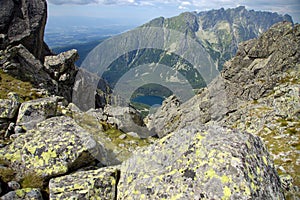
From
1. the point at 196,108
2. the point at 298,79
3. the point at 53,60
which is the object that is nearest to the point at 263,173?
the point at 298,79

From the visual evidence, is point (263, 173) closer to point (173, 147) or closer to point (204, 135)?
point (204, 135)

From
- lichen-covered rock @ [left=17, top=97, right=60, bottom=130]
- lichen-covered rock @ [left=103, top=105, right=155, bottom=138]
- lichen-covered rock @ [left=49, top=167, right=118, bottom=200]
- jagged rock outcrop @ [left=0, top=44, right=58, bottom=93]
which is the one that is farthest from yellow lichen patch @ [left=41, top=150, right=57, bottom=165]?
jagged rock outcrop @ [left=0, top=44, right=58, bottom=93]

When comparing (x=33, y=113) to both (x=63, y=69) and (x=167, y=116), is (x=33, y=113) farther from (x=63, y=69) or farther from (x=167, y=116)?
(x=167, y=116)

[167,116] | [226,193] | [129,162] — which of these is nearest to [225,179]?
[226,193]

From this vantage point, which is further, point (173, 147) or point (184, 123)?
point (184, 123)

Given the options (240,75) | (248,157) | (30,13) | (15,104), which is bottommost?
(240,75)
